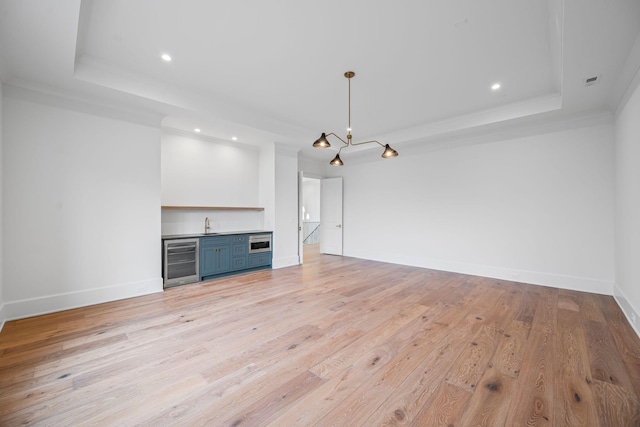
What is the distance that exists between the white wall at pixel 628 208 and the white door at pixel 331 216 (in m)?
5.50

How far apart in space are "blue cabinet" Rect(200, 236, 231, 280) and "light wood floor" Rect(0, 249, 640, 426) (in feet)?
3.52

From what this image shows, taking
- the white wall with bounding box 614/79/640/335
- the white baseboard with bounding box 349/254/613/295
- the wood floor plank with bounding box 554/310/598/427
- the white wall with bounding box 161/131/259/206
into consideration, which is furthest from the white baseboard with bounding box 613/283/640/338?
the white wall with bounding box 161/131/259/206

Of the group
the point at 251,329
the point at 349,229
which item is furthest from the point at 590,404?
the point at 349,229

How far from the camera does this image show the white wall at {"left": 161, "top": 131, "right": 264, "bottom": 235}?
16.9 ft

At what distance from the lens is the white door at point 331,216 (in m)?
7.89

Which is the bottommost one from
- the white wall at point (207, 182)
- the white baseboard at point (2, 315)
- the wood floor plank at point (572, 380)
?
the wood floor plank at point (572, 380)

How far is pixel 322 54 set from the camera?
123 inches

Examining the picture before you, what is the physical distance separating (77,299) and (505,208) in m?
7.24

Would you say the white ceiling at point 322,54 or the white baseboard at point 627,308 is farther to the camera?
the white baseboard at point 627,308

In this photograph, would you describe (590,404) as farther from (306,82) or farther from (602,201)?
(306,82)

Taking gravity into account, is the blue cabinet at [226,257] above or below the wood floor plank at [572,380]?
above

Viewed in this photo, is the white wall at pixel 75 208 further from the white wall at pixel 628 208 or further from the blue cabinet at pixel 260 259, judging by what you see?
the white wall at pixel 628 208

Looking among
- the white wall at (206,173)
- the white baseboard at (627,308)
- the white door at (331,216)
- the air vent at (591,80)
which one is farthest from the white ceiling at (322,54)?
the white door at (331,216)

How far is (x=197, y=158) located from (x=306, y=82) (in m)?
3.03
